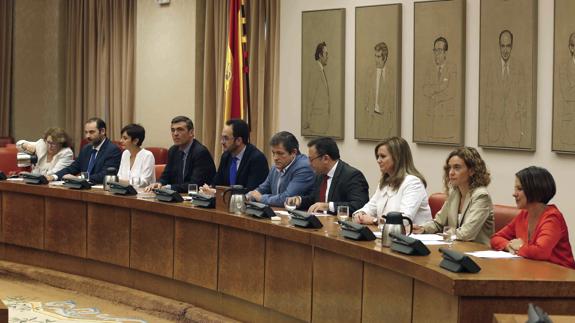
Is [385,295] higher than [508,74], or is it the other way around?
[508,74]

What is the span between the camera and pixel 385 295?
445 cm

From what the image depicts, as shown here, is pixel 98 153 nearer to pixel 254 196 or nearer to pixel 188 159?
pixel 188 159

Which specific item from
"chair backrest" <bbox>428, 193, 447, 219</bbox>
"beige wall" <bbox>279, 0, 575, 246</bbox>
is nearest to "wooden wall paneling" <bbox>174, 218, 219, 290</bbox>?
"chair backrest" <bbox>428, 193, 447, 219</bbox>

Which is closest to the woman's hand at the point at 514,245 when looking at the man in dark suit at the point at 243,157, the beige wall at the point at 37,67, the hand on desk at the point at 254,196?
the hand on desk at the point at 254,196

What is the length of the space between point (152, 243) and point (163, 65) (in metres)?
4.94

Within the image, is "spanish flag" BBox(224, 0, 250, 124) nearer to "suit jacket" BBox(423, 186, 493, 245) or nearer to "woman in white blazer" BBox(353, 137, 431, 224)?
"woman in white blazer" BBox(353, 137, 431, 224)

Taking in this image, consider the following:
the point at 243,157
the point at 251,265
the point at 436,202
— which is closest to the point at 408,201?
the point at 436,202

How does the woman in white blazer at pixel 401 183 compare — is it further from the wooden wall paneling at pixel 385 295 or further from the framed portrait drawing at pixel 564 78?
the framed portrait drawing at pixel 564 78

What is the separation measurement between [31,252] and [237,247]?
8.63 ft

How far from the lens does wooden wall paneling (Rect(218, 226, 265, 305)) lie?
5.66m

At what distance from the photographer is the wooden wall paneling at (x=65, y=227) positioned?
7348 mm

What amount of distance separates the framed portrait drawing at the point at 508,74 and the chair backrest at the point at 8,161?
19.3 feet

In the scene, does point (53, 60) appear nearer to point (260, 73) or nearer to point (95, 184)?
point (260, 73)

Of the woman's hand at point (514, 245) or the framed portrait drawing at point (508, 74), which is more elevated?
the framed portrait drawing at point (508, 74)
